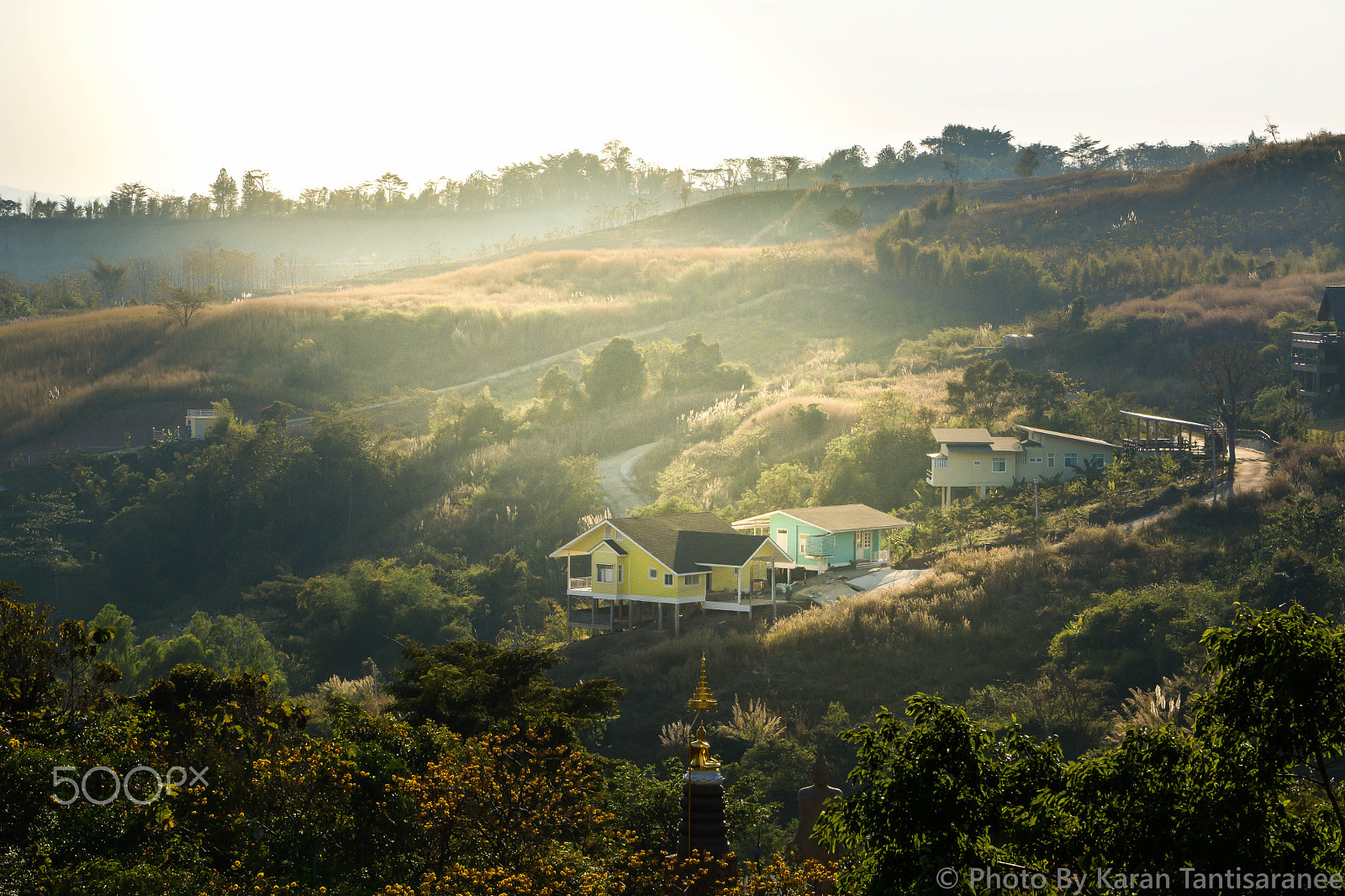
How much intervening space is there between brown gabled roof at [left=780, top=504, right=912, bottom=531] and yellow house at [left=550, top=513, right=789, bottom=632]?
108 inches

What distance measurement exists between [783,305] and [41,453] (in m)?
62.4

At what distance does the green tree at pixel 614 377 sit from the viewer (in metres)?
72.2

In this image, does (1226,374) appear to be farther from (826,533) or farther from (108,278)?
(108,278)

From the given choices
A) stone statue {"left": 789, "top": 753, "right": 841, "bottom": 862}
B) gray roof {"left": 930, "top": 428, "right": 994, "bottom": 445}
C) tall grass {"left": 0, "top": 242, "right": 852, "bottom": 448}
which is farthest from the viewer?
tall grass {"left": 0, "top": 242, "right": 852, "bottom": 448}

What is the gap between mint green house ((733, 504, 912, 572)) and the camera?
41062 mm

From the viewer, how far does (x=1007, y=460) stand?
46.7 m

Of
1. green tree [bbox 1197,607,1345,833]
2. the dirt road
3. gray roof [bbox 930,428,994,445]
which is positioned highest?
green tree [bbox 1197,607,1345,833]

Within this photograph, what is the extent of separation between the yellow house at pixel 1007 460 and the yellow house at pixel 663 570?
1131cm

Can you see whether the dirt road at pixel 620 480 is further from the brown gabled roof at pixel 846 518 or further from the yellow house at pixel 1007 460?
the yellow house at pixel 1007 460

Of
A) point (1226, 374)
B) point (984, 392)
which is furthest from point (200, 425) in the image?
point (1226, 374)

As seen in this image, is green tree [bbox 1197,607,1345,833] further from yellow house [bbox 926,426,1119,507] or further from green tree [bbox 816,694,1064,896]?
yellow house [bbox 926,426,1119,507]

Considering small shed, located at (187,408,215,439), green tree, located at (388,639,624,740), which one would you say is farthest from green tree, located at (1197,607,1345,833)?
small shed, located at (187,408,215,439)

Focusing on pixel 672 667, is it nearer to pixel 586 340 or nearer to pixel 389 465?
pixel 389 465

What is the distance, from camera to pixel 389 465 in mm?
65500
